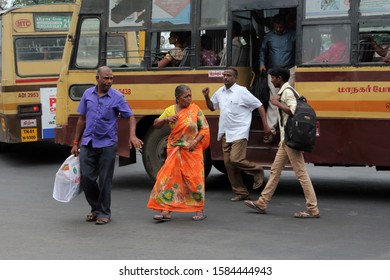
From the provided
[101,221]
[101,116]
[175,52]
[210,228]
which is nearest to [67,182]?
[101,221]

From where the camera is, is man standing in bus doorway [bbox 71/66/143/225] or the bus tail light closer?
man standing in bus doorway [bbox 71/66/143/225]

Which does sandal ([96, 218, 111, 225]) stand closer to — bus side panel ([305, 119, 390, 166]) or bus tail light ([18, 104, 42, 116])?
bus side panel ([305, 119, 390, 166])

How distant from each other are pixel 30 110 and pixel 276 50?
5965 millimetres

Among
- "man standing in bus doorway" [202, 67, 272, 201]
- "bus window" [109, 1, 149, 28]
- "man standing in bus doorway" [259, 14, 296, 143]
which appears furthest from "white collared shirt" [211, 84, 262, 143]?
"bus window" [109, 1, 149, 28]

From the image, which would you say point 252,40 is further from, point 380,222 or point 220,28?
point 380,222

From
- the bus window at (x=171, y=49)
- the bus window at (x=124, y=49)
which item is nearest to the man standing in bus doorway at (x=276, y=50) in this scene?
the bus window at (x=171, y=49)

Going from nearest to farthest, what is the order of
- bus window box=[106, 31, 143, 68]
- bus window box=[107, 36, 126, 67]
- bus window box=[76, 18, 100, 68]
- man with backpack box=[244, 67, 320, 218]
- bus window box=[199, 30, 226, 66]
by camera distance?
man with backpack box=[244, 67, 320, 218] → bus window box=[199, 30, 226, 66] → bus window box=[106, 31, 143, 68] → bus window box=[107, 36, 126, 67] → bus window box=[76, 18, 100, 68]

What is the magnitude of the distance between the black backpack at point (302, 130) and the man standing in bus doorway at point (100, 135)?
166cm

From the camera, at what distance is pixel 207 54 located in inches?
409

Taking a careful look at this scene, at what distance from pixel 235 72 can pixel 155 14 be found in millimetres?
1775

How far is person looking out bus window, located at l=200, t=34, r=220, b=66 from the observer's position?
34.0 feet

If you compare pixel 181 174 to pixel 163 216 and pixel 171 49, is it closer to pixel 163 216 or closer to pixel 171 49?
pixel 163 216

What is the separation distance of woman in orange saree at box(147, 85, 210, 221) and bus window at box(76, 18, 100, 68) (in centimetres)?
303

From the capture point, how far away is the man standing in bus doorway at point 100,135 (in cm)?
814
